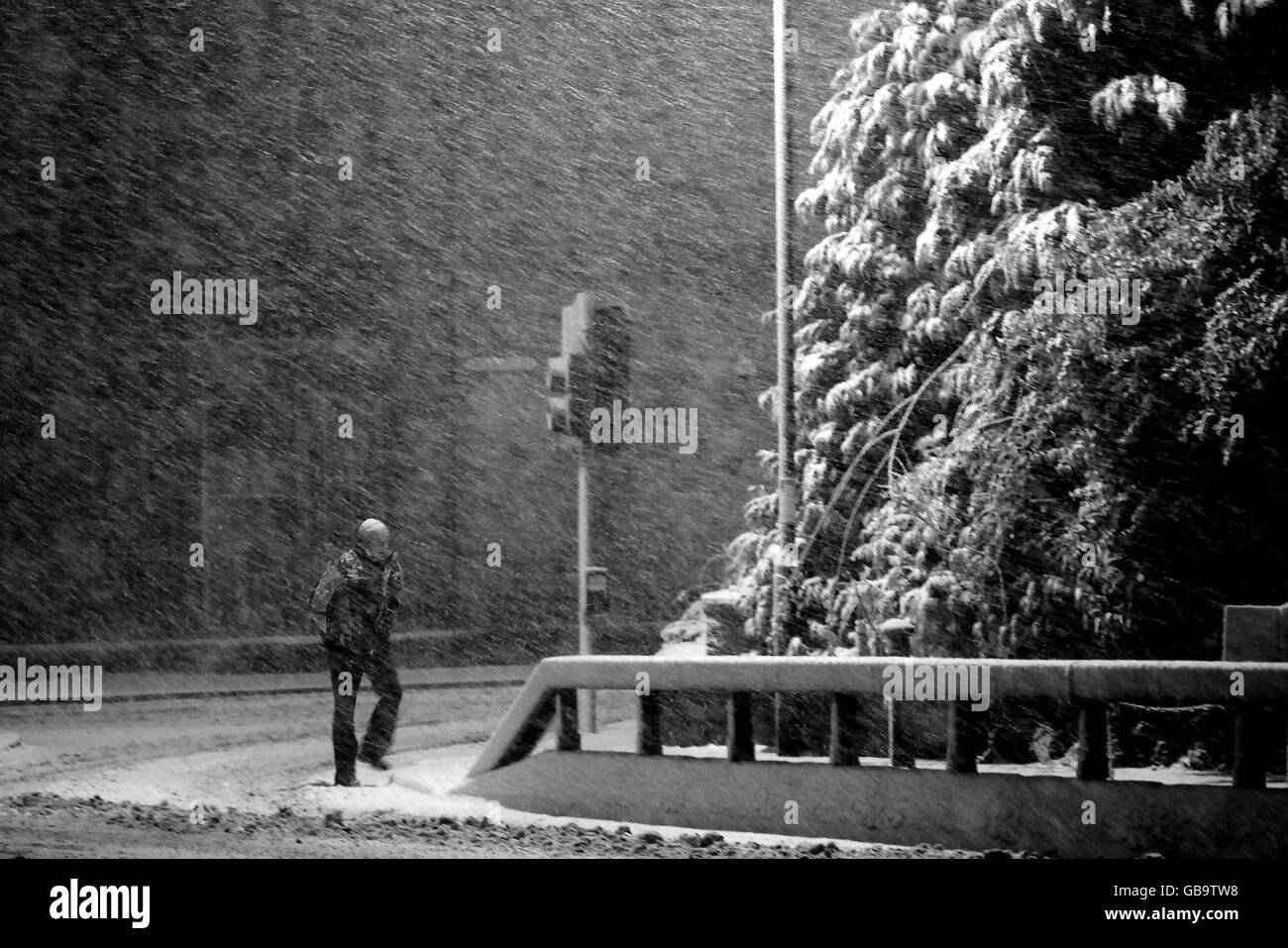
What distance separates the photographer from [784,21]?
39.3 ft

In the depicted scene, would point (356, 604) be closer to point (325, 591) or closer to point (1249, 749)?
point (325, 591)

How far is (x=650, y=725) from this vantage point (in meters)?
9.38

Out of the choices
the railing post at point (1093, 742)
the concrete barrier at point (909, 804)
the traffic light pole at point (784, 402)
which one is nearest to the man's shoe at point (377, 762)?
the concrete barrier at point (909, 804)

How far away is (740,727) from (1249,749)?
107 inches

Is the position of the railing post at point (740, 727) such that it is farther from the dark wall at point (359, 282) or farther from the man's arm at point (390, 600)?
the dark wall at point (359, 282)

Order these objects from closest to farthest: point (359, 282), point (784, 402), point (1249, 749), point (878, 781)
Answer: point (1249, 749) → point (878, 781) → point (784, 402) → point (359, 282)

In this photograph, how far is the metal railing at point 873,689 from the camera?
7.83 metres

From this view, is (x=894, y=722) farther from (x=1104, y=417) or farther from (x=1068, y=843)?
(x=1104, y=417)

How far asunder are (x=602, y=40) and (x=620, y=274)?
11.8 ft

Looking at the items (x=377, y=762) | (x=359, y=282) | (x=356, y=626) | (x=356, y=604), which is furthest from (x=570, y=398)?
(x=359, y=282)

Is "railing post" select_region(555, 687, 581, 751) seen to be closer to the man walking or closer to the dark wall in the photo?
the man walking

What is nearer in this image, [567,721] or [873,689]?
[873,689]

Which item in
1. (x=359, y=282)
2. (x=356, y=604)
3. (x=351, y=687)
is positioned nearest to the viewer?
(x=351, y=687)
